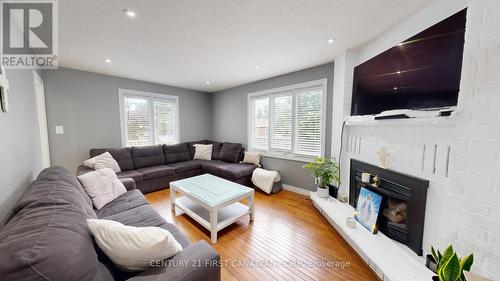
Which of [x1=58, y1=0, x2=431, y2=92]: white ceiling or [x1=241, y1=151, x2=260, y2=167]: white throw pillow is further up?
[x1=58, y1=0, x2=431, y2=92]: white ceiling

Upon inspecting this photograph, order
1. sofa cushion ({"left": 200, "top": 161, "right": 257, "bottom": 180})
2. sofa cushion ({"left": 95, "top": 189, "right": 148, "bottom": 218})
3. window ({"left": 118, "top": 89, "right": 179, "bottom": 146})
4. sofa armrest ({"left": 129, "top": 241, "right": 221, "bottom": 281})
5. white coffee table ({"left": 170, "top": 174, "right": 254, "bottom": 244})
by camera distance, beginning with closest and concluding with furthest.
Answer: sofa armrest ({"left": 129, "top": 241, "right": 221, "bottom": 281}) → sofa cushion ({"left": 95, "top": 189, "right": 148, "bottom": 218}) → white coffee table ({"left": 170, "top": 174, "right": 254, "bottom": 244}) → sofa cushion ({"left": 200, "top": 161, "right": 257, "bottom": 180}) → window ({"left": 118, "top": 89, "right": 179, "bottom": 146})

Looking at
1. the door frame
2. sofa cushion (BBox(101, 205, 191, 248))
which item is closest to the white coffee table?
sofa cushion (BBox(101, 205, 191, 248))

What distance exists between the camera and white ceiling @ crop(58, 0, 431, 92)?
1525mm

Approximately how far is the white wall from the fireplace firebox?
0.05 metres

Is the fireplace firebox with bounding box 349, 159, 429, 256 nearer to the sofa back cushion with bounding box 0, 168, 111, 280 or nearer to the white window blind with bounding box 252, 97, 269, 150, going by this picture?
the white window blind with bounding box 252, 97, 269, 150

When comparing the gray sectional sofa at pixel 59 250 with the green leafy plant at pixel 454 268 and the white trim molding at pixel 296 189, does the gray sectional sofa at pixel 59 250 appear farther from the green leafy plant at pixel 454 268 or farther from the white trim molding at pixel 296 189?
Result: the white trim molding at pixel 296 189

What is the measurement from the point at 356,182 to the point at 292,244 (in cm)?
117

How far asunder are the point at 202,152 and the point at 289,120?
238 centimetres

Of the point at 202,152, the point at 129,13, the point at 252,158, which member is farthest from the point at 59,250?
the point at 202,152

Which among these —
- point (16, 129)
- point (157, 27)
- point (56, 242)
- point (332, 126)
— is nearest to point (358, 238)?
point (332, 126)

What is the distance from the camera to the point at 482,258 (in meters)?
1.06

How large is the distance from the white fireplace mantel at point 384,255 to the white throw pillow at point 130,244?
5.48ft

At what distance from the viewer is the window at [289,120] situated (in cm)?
314

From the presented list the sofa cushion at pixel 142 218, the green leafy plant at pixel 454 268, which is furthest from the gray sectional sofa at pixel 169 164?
the green leafy plant at pixel 454 268
